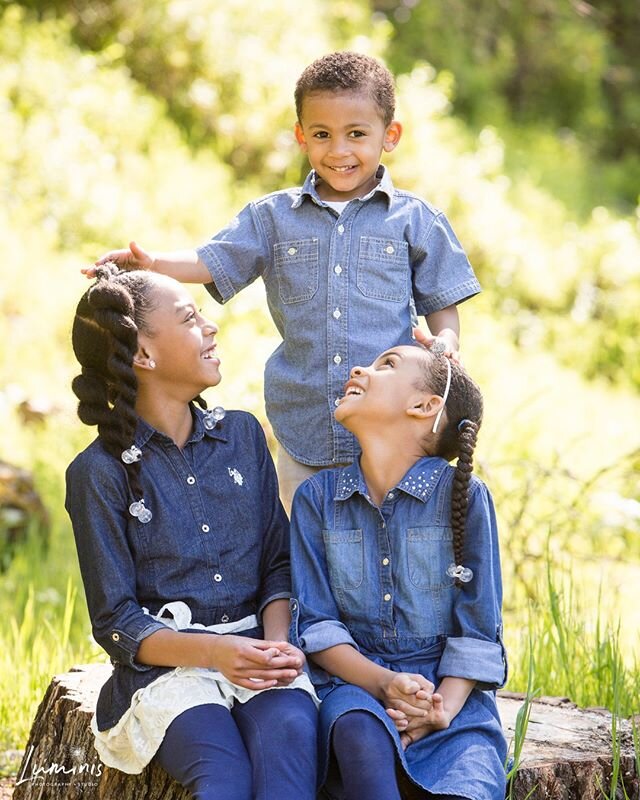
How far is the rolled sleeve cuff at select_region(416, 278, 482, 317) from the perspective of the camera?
3.06m

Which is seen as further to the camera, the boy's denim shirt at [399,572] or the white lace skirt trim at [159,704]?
the boy's denim shirt at [399,572]

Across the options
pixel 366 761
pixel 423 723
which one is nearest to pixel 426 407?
pixel 423 723

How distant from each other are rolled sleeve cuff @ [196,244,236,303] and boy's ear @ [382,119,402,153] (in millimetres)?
517

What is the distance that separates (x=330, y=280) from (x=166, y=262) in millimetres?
412

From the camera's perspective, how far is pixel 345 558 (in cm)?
255

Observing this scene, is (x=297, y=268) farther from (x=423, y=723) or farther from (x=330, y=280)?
(x=423, y=723)

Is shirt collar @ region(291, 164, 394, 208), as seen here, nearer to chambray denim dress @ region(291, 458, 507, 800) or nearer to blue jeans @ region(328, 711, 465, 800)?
chambray denim dress @ region(291, 458, 507, 800)

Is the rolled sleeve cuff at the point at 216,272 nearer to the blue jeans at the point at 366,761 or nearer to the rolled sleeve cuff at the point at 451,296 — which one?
the rolled sleeve cuff at the point at 451,296

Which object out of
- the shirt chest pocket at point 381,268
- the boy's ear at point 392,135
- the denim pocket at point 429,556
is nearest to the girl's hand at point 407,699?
the denim pocket at point 429,556

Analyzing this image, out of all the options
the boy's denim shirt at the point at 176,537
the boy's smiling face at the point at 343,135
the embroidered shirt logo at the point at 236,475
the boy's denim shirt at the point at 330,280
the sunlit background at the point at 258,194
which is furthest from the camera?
the sunlit background at the point at 258,194

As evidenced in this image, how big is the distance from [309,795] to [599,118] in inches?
554

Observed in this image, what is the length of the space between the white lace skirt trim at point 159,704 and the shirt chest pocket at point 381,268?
101 centimetres

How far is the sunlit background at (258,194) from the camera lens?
16.2 feet

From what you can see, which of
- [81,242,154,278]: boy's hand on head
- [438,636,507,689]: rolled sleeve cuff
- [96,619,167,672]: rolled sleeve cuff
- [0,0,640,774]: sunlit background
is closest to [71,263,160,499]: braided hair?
[81,242,154,278]: boy's hand on head
